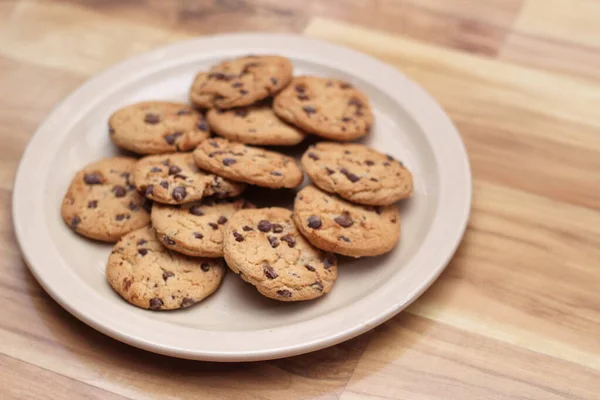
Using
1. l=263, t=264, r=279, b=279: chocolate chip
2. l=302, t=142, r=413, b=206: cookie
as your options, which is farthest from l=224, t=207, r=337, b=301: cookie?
l=302, t=142, r=413, b=206: cookie

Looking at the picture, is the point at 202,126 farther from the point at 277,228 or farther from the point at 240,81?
the point at 277,228

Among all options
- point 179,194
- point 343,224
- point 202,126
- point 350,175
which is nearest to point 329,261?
point 343,224

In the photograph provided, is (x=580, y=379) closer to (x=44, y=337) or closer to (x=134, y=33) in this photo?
(x=44, y=337)

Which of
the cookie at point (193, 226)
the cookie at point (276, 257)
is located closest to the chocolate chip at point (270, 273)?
the cookie at point (276, 257)

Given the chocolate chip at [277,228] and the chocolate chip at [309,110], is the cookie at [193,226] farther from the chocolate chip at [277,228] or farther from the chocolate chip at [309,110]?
the chocolate chip at [309,110]

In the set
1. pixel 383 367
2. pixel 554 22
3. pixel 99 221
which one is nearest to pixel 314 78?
pixel 99 221
